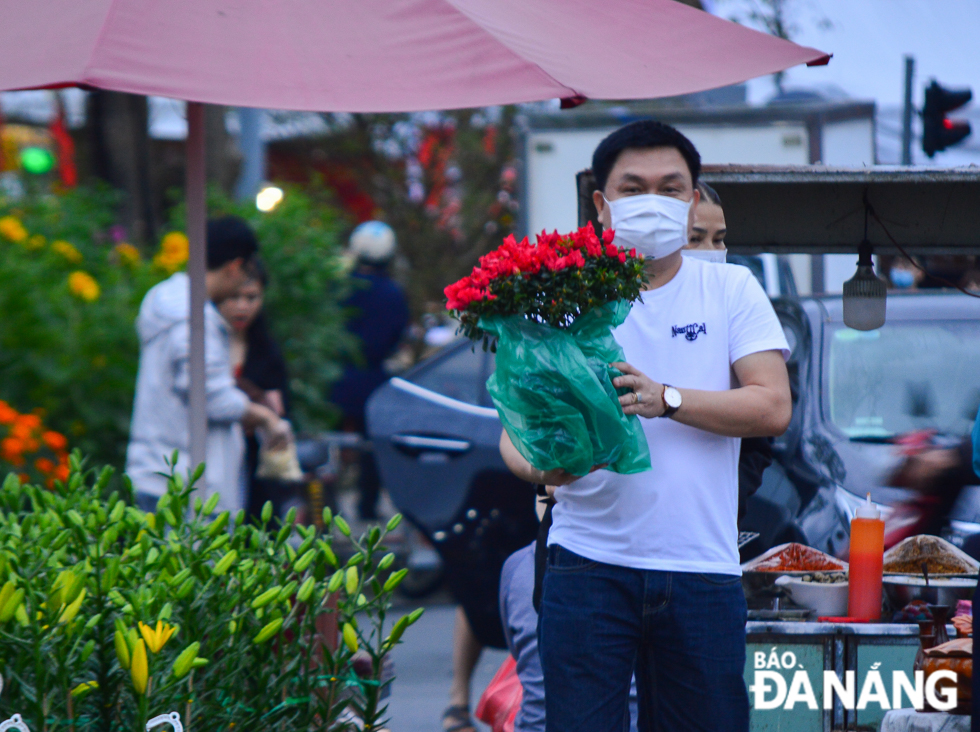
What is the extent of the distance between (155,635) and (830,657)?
1.78 meters

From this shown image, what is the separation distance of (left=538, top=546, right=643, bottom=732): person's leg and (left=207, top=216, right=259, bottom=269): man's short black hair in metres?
2.83

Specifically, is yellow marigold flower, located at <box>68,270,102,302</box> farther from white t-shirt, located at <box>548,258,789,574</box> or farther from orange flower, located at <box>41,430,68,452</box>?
white t-shirt, located at <box>548,258,789,574</box>

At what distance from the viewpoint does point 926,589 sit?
331cm

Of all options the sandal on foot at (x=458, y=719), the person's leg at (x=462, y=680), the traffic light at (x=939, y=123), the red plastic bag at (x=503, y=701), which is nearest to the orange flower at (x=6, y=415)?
the person's leg at (x=462, y=680)

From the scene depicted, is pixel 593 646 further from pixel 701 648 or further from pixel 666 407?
pixel 666 407

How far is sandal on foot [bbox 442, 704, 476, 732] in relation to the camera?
17.0 ft

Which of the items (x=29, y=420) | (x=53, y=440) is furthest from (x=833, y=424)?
(x=29, y=420)

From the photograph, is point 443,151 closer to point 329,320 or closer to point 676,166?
point 329,320

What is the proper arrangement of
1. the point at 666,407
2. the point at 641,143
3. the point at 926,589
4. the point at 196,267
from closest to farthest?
the point at 666,407 → the point at 641,143 → the point at 926,589 → the point at 196,267

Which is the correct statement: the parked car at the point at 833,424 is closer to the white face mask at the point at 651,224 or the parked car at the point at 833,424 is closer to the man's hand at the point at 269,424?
the man's hand at the point at 269,424

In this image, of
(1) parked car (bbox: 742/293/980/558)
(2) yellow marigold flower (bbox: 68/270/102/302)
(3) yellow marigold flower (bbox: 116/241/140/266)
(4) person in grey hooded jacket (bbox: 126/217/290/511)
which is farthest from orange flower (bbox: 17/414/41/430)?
(1) parked car (bbox: 742/293/980/558)

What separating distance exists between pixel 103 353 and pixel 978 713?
5.26 metres

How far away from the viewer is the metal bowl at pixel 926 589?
3.30 meters

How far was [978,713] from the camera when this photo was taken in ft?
8.41
